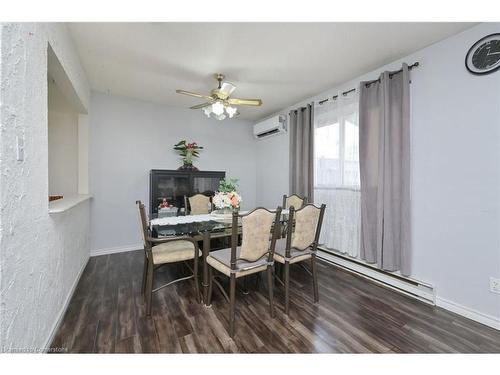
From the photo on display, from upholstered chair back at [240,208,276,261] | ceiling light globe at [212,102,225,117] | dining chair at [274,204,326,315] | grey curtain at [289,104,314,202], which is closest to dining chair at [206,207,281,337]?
upholstered chair back at [240,208,276,261]

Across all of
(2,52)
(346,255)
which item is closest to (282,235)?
(346,255)

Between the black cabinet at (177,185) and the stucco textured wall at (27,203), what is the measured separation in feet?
6.02

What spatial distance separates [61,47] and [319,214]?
2605mm

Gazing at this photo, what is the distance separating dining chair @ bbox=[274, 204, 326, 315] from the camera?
1869mm

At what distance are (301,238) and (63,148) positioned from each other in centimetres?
340

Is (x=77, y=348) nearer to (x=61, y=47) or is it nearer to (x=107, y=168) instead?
→ (x=61, y=47)

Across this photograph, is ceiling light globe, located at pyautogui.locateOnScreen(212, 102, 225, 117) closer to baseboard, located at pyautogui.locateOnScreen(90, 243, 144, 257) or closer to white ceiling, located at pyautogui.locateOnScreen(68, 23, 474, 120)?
white ceiling, located at pyautogui.locateOnScreen(68, 23, 474, 120)

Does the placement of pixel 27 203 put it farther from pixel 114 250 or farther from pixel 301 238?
pixel 114 250

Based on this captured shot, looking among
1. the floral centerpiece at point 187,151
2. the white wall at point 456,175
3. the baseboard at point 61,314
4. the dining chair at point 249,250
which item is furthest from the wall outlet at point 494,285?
the floral centerpiece at point 187,151

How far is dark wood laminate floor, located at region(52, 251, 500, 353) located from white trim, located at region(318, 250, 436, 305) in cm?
10

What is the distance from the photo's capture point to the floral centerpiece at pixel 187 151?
3746 millimetres

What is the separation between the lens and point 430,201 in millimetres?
2074

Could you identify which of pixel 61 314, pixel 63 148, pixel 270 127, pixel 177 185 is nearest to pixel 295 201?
pixel 270 127

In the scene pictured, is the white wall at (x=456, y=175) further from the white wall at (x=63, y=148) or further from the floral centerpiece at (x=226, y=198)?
the white wall at (x=63, y=148)
